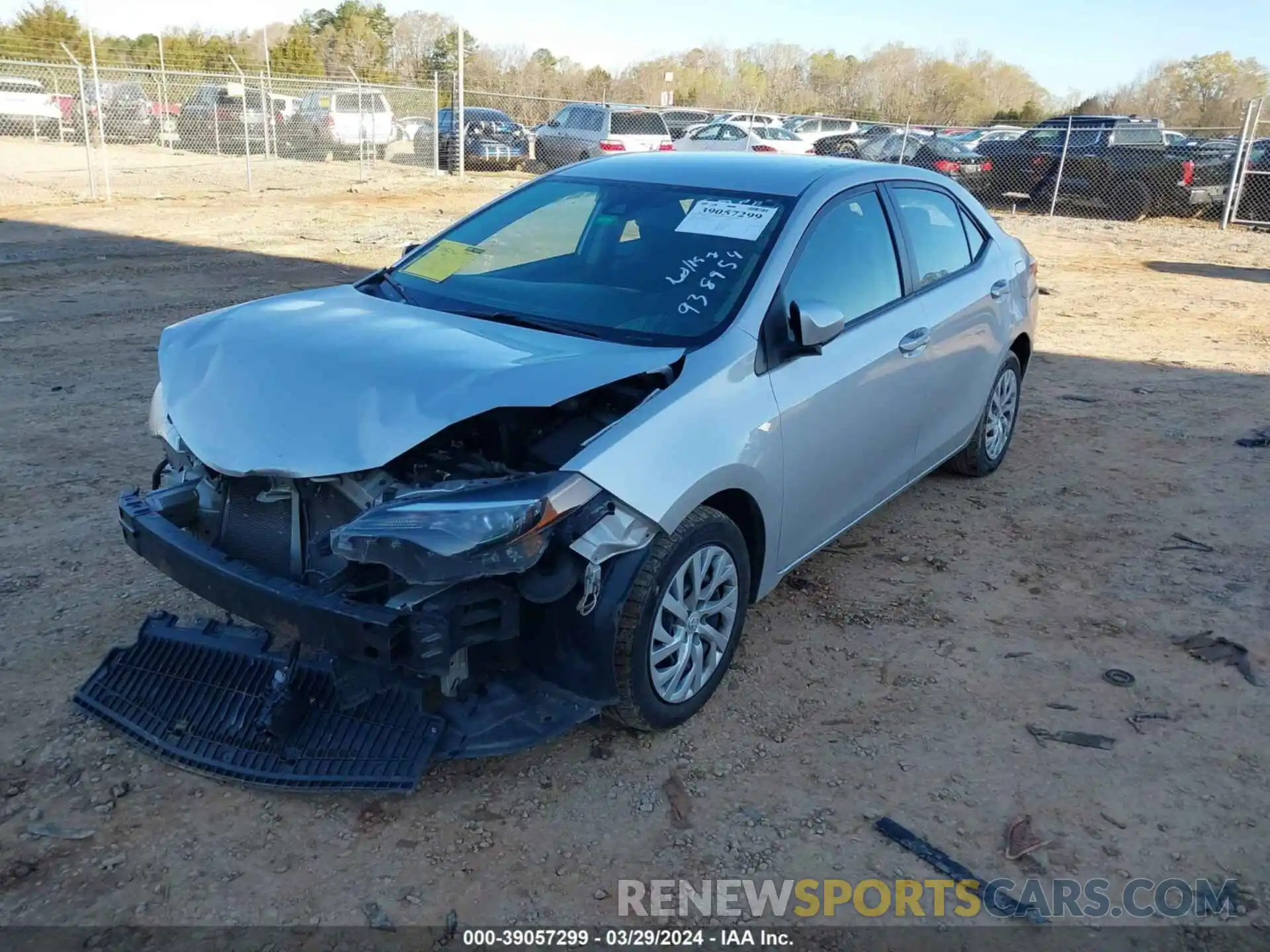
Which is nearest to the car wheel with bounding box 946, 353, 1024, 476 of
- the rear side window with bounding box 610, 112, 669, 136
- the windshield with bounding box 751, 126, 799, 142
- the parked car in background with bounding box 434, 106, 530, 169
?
the rear side window with bounding box 610, 112, 669, 136

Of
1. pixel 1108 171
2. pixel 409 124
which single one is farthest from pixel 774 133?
pixel 409 124

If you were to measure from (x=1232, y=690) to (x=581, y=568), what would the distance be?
2.60m

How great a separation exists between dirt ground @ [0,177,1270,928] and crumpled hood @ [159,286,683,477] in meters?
1.03

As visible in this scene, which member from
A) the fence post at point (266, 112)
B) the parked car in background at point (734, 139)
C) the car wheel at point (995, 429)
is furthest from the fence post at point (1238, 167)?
the fence post at point (266, 112)

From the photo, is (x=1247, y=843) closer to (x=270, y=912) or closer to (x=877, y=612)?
(x=877, y=612)

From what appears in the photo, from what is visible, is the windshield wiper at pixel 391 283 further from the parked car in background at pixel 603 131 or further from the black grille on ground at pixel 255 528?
the parked car in background at pixel 603 131

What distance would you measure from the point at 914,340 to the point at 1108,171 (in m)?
18.1

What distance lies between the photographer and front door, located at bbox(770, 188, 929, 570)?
368 centimetres

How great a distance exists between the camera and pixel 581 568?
2885 mm

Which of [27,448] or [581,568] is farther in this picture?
[27,448]

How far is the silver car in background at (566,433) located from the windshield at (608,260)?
13 millimetres

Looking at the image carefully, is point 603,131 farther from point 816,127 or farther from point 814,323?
point 814,323

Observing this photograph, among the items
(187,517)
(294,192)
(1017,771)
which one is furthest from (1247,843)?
(294,192)

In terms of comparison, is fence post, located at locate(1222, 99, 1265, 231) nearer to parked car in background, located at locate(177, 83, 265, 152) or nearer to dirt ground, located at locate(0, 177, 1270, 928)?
dirt ground, located at locate(0, 177, 1270, 928)
